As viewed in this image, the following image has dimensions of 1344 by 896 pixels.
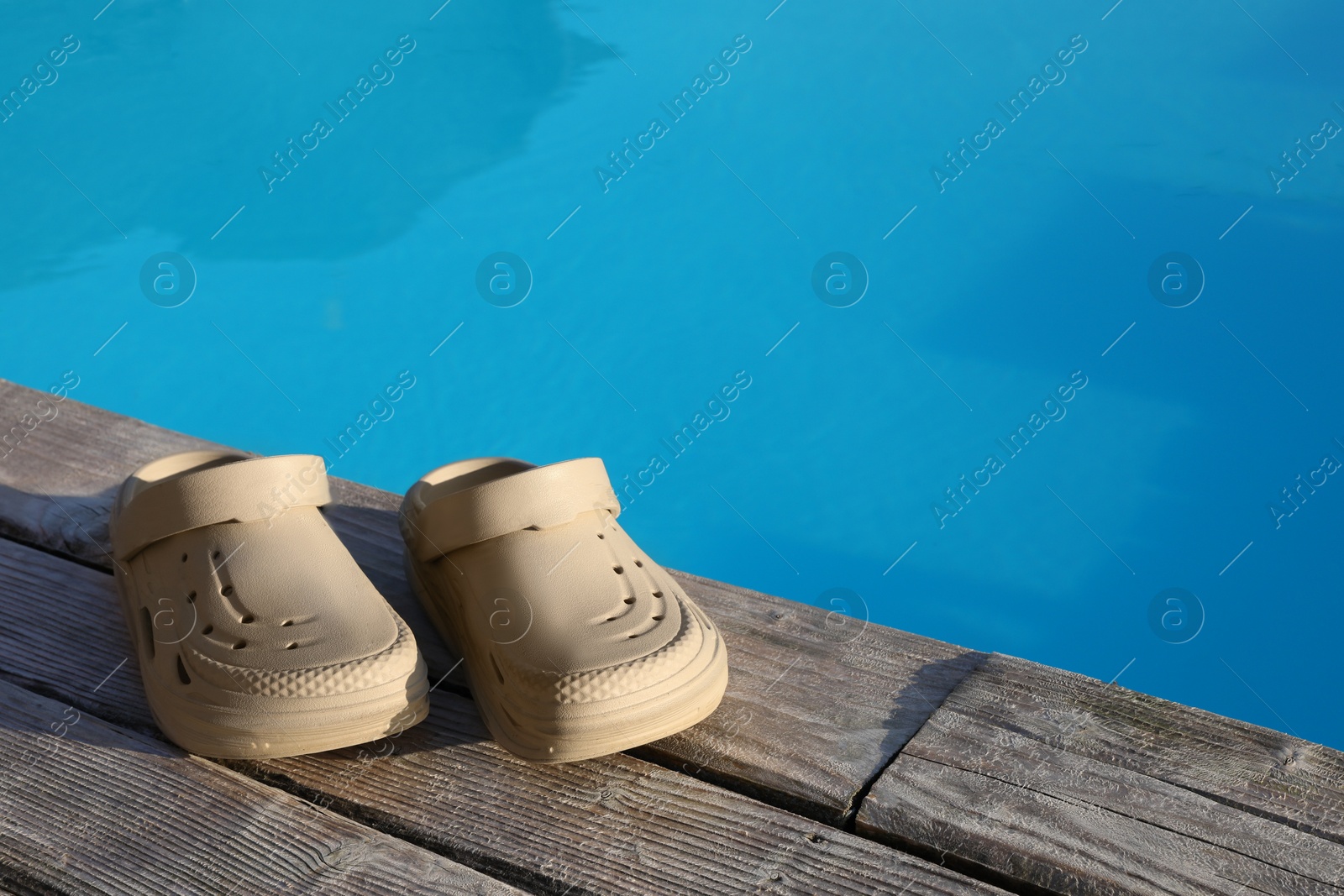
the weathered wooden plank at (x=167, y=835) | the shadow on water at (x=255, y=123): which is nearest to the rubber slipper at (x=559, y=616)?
the weathered wooden plank at (x=167, y=835)

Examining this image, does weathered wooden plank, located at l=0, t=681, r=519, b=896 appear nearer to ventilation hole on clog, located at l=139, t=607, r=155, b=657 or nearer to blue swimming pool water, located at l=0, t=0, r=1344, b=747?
ventilation hole on clog, located at l=139, t=607, r=155, b=657

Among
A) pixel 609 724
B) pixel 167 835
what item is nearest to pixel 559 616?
pixel 609 724

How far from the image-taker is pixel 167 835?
3.17 ft

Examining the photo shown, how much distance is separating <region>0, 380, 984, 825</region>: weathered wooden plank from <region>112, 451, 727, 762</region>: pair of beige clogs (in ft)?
0.20

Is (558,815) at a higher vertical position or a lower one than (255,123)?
lower

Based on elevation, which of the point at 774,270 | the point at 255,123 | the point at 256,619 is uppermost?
the point at 255,123

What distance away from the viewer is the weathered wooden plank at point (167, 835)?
0.93 metres

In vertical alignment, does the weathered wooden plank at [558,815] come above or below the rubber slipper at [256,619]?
below

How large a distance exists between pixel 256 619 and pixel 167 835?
217mm

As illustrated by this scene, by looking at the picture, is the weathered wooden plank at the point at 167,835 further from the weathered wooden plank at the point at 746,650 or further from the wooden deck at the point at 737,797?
the weathered wooden plank at the point at 746,650

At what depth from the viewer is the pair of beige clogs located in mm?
1008

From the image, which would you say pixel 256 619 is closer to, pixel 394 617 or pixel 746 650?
pixel 394 617

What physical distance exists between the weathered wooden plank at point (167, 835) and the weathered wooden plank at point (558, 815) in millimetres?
30

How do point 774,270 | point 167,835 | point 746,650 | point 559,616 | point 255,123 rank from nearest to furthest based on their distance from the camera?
point 167,835
point 559,616
point 746,650
point 774,270
point 255,123
